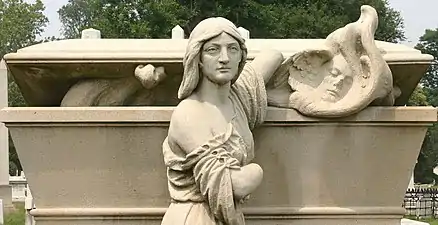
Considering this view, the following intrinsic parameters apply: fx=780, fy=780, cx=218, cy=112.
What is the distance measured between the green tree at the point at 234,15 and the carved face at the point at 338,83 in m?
16.8

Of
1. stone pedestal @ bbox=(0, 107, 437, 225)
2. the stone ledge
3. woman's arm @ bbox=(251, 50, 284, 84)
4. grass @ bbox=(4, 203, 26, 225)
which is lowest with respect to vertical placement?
grass @ bbox=(4, 203, 26, 225)

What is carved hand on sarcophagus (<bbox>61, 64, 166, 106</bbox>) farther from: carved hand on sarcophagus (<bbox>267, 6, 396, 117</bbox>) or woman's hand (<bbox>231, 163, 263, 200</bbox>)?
woman's hand (<bbox>231, 163, 263, 200</bbox>)

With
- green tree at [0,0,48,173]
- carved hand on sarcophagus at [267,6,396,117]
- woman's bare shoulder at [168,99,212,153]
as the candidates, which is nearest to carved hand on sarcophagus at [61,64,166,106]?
woman's bare shoulder at [168,99,212,153]

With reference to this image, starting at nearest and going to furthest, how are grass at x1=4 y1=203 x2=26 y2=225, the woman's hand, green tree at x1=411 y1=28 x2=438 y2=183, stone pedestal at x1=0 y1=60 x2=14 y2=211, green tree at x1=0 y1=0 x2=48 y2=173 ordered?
1. the woman's hand
2. grass at x1=4 y1=203 x2=26 y2=225
3. stone pedestal at x1=0 y1=60 x2=14 y2=211
4. green tree at x1=0 y1=0 x2=48 y2=173
5. green tree at x1=411 y1=28 x2=438 y2=183

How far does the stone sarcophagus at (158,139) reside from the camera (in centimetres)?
403

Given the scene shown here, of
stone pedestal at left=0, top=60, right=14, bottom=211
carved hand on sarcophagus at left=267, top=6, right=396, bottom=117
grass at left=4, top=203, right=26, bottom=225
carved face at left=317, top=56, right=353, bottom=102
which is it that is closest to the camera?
carved hand on sarcophagus at left=267, top=6, right=396, bottom=117

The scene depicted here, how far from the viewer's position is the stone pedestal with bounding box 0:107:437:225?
406 centimetres

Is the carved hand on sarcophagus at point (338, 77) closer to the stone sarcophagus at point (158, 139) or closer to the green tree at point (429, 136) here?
the stone sarcophagus at point (158, 139)

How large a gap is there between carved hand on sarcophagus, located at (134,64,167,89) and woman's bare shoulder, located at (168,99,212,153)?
1.16 feet

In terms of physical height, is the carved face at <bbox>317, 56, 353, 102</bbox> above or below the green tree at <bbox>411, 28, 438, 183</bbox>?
above

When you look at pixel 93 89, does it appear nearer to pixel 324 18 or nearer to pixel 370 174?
pixel 370 174

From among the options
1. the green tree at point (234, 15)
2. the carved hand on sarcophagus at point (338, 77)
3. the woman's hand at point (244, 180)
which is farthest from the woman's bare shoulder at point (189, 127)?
the green tree at point (234, 15)

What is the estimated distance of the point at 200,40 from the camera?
3.55m

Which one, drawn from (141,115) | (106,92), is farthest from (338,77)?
(106,92)
